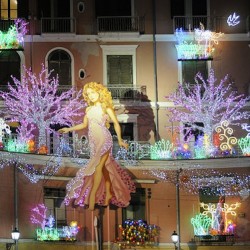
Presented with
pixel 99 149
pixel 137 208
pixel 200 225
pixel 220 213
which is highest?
pixel 99 149

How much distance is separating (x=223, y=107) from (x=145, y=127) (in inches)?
155

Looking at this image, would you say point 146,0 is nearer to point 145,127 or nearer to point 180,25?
point 180,25

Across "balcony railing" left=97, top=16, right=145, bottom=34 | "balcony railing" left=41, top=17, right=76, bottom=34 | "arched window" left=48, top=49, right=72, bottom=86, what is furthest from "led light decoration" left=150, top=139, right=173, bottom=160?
"balcony railing" left=41, top=17, right=76, bottom=34

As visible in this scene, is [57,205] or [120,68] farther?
[120,68]

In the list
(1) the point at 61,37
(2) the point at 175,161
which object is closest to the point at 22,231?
(2) the point at 175,161

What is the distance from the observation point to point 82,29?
154 feet

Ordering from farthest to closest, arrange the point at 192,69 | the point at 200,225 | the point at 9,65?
1. the point at 192,69
2. the point at 9,65
3. the point at 200,225

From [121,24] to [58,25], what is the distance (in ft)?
10.2

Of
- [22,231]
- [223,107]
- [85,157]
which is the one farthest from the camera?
[223,107]

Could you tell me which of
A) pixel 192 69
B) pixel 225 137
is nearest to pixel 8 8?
pixel 192 69

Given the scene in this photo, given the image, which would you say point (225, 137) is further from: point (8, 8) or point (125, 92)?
point (8, 8)

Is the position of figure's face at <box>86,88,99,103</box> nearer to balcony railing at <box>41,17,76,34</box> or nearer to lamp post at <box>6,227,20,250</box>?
lamp post at <box>6,227,20,250</box>

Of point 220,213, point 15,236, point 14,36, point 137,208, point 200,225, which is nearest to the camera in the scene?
point 15,236

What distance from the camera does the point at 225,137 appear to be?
45.1 metres
